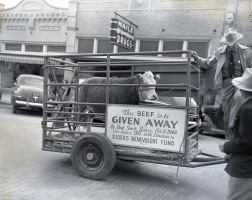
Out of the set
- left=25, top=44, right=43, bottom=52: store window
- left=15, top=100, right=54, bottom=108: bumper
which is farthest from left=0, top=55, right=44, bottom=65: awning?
left=15, top=100, right=54, bottom=108: bumper

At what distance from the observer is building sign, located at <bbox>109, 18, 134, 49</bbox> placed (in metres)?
16.1

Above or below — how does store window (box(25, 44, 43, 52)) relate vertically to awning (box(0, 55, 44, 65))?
above

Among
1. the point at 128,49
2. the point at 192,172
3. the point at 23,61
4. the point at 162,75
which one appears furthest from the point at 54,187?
the point at 23,61

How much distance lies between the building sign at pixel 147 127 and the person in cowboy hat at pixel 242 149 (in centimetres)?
201

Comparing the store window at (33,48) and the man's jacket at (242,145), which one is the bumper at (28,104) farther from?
the man's jacket at (242,145)

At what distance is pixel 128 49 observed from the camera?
1805cm

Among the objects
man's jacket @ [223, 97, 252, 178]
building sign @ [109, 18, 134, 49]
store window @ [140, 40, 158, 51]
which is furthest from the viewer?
A: store window @ [140, 40, 158, 51]

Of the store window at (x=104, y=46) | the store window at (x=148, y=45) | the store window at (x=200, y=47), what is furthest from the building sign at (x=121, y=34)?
the store window at (x=200, y=47)

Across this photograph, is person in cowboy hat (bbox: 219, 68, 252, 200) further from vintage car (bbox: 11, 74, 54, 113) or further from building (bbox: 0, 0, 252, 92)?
building (bbox: 0, 0, 252, 92)

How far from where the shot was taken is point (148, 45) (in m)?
18.5

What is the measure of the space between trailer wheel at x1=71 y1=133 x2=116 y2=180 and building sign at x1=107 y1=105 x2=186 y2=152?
0.22m

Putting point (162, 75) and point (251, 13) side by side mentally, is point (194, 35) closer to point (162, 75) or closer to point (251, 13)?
point (251, 13)

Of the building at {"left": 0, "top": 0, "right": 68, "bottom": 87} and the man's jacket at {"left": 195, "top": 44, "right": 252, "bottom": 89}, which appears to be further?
the building at {"left": 0, "top": 0, "right": 68, "bottom": 87}

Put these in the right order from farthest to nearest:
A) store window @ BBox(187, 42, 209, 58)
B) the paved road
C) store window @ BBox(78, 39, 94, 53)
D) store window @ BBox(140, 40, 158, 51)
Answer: store window @ BBox(78, 39, 94, 53) → store window @ BBox(140, 40, 158, 51) → store window @ BBox(187, 42, 209, 58) → the paved road
